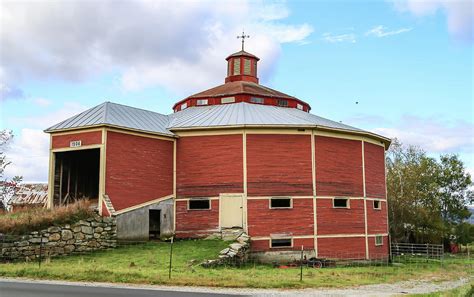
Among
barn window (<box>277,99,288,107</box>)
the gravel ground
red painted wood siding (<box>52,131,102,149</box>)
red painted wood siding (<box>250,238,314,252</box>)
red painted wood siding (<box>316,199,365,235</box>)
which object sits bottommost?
the gravel ground

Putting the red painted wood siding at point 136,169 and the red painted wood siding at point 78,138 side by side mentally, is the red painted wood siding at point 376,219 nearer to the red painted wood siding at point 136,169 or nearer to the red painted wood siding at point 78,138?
the red painted wood siding at point 136,169

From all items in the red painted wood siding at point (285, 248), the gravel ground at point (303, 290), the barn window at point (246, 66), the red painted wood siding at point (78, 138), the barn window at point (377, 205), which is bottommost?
the gravel ground at point (303, 290)

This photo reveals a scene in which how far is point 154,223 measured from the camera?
25391 millimetres

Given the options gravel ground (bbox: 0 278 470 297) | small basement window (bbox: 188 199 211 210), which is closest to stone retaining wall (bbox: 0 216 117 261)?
gravel ground (bbox: 0 278 470 297)

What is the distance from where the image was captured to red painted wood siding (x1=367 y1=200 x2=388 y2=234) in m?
27.2

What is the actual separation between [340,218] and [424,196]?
2663 cm

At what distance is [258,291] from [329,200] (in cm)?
1271

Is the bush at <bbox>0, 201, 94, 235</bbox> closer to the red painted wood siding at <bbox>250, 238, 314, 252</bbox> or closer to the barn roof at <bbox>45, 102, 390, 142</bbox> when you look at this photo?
the barn roof at <bbox>45, 102, 390, 142</bbox>

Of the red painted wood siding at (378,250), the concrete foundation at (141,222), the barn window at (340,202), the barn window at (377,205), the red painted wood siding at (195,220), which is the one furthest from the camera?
the barn window at (377,205)

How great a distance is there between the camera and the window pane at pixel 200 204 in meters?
25.5

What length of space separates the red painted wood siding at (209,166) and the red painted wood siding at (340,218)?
449 centimetres

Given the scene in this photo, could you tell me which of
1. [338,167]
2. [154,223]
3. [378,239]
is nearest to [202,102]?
[154,223]

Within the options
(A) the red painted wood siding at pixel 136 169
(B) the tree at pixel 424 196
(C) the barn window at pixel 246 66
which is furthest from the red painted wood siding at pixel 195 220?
(B) the tree at pixel 424 196

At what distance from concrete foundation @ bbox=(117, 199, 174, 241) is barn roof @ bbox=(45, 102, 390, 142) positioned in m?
4.00
